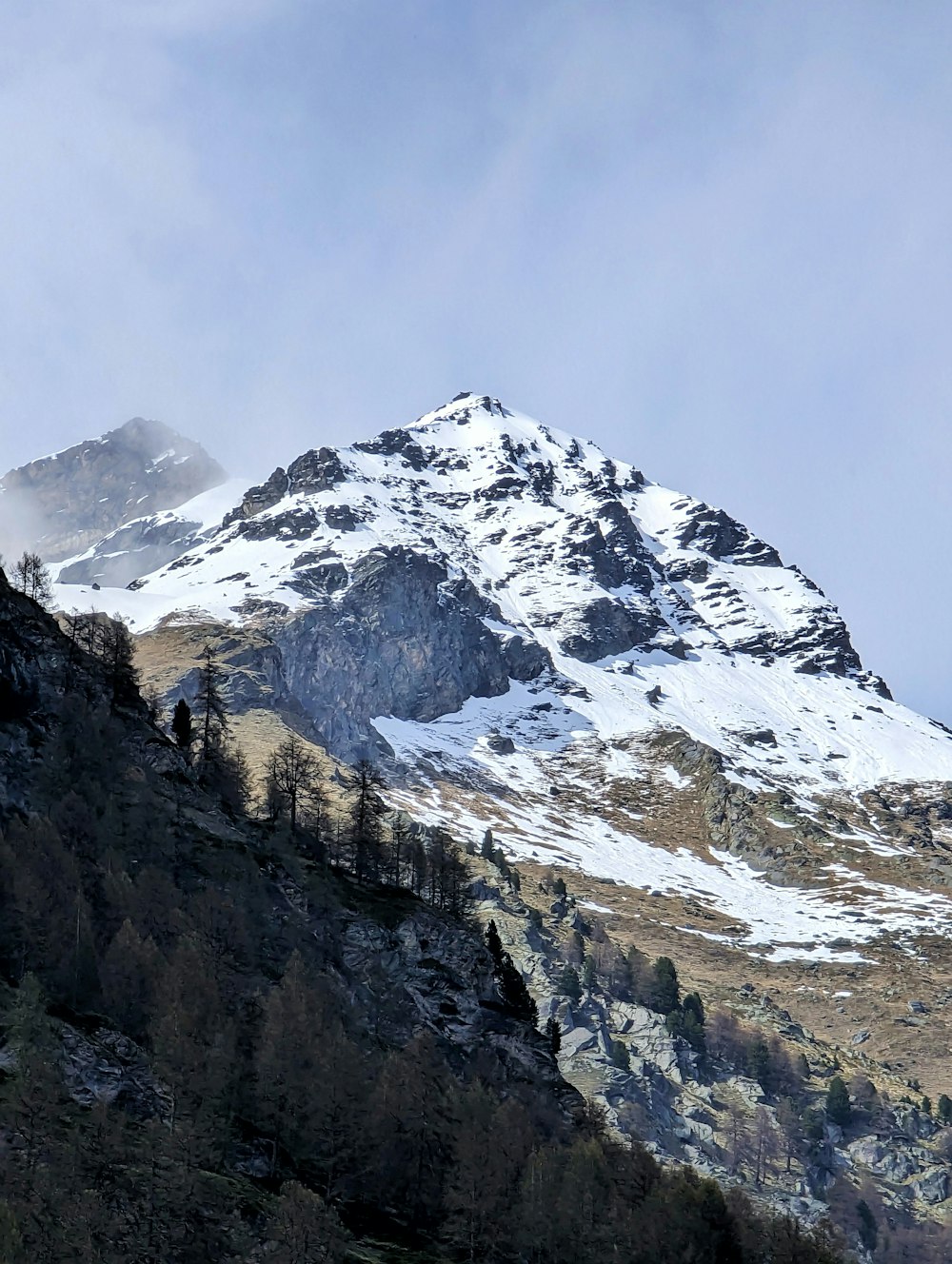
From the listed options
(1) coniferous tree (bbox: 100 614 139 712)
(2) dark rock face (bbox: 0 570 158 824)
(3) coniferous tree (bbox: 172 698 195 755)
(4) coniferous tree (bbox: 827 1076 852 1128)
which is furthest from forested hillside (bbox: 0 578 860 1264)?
(4) coniferous tree (bbox: 827 1076 852 1128)

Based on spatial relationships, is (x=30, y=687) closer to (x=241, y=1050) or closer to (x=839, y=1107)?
(x=241, y=1050)

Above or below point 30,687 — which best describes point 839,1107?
below

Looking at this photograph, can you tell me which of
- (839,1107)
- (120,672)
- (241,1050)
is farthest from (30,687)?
(839,1107)

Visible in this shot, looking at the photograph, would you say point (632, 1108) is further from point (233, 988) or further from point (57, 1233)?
point (57, 1233)

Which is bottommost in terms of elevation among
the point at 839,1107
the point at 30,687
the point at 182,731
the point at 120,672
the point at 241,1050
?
the point at 839,1107

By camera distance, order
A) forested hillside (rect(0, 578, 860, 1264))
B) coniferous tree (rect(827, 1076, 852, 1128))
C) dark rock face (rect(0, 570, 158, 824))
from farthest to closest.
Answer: coniferous tree (rect(827, 1076, 852, 1128)) → dark rock face (rect(0, 570, 158, 824)) → forested hillside (rect(0, 578, 860, 1264))

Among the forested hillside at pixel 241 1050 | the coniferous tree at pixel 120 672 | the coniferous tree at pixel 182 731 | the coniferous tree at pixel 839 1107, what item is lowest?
the coniferous tree at pixel 839 1107

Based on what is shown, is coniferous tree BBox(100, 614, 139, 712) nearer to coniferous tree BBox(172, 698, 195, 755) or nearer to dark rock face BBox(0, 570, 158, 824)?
dark rock face BBox(0, 570, 158, 824)

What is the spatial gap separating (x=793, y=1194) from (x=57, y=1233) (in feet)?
406

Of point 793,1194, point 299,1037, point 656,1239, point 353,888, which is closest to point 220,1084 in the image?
point 299,1037

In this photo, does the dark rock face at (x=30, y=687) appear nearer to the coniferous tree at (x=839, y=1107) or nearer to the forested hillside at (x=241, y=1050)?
the forested hillside at (x=241, y=1050)

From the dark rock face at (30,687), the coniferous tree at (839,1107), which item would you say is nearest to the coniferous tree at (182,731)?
the dark rock face at (30,687)

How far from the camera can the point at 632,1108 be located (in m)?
149

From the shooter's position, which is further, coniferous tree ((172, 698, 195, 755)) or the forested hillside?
coniferous tree ((172, 698, 195, 755))
